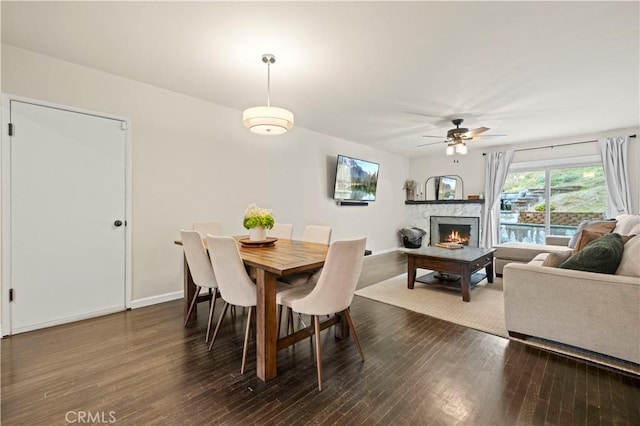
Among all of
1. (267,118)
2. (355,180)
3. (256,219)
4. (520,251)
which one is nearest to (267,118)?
(267,118)

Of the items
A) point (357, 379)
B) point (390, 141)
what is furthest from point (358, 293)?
point (390, 141)

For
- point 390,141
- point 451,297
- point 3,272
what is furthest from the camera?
point 390,141

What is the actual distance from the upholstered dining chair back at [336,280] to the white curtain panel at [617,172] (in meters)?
5.70

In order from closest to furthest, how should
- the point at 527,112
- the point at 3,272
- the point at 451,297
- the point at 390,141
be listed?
the point at 3,272
the point at 451,297
the point at 527,112
the point at 390,141

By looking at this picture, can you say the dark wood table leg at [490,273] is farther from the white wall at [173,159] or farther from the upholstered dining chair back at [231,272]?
the upholstered dining chair back at [231,272]

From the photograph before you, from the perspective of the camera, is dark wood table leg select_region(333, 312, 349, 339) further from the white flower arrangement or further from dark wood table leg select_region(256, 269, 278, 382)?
the white flower arrangement

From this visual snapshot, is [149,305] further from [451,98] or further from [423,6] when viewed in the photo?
[451,98]

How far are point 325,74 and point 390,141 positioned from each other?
3.26 m

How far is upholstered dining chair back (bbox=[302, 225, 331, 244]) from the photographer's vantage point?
9.69 ft

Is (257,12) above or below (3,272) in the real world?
above

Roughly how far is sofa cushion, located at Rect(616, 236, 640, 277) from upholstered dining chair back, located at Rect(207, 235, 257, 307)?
275 cm

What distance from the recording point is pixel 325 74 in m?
2.89

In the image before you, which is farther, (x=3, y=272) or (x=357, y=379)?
(x=3, y=272)

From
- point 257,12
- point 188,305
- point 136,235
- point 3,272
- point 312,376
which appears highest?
point 257,12
